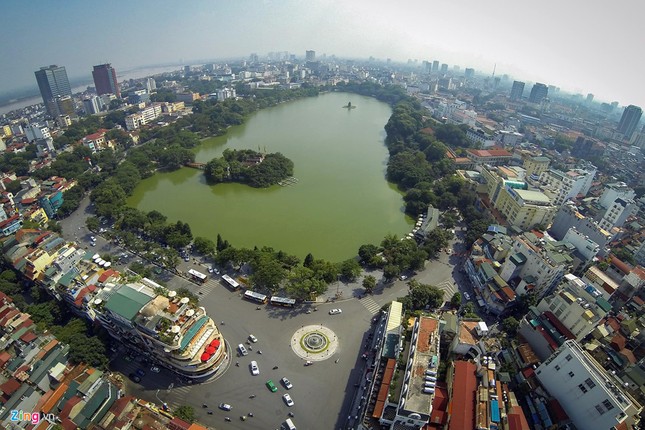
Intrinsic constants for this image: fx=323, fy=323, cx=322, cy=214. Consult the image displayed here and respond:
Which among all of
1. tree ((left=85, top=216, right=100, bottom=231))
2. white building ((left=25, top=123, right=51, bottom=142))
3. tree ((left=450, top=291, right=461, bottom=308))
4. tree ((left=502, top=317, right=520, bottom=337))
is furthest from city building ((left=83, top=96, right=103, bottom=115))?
tree ((left=502, top=317, right=520, bottom=337))

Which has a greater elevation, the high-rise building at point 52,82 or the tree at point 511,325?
the high-rise building at point 52,82

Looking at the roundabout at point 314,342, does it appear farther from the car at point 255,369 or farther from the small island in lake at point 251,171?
the small island in lake at point 251,171

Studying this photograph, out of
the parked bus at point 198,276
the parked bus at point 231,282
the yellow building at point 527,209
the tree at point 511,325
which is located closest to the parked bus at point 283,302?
the parked bus at point 231,282

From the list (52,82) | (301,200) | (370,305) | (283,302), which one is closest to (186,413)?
(283,302)

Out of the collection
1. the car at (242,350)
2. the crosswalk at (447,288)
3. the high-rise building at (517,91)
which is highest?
the high-rise building at (517,91)

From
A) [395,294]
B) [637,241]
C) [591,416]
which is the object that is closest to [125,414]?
[395,294]

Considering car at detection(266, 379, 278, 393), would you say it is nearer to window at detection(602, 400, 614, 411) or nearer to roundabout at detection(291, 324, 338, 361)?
roundabout at detection(291, 324, 338, 361)

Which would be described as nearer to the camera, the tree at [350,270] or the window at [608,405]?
the window at [608,405]
